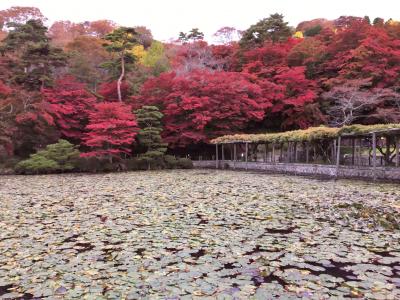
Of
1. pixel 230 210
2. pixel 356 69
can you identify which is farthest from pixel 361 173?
pixel 356 69

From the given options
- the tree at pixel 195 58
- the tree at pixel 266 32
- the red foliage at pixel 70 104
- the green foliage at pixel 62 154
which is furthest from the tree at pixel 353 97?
the green foliage at pixel 62 154

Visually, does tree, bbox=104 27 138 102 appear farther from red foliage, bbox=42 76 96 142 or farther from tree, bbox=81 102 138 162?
tree, bbox=81 102 138 162

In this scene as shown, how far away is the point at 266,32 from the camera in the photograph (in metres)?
35.7

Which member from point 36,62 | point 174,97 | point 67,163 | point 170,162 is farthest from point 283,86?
point 36,62

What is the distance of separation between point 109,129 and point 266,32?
2056 centimetres

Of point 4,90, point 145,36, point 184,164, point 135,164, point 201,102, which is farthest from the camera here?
point 145,36

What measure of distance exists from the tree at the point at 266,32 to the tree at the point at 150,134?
14.6 meters

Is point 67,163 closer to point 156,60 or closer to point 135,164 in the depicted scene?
point 135,164

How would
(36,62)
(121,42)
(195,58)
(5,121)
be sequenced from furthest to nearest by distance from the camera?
1. (195,58)
2. (121,42)
3. (36,62)
4. (5,121)

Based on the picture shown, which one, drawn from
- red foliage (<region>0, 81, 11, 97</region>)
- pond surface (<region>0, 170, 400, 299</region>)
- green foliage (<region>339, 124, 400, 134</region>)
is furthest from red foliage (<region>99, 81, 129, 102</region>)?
pond surface (<region>0, 170, 400, 299</region>)

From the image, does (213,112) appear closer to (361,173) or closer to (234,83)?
(234,83)

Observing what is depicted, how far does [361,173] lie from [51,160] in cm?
1712

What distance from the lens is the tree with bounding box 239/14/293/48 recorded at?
35.5 m

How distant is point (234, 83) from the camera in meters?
26.3
